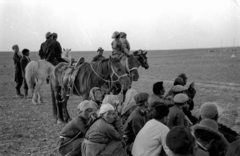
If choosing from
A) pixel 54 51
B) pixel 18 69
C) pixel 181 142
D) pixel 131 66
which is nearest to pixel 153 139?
pixel 181 142

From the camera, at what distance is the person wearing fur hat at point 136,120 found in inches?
204

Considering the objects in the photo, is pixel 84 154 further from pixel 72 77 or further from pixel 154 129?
pixel 72 77

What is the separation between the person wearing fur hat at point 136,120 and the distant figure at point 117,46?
522cm

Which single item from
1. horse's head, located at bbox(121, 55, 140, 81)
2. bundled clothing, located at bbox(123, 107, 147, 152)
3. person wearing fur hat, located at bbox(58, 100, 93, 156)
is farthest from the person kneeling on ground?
horse's head, located at bbox(121, 55, 140, 81)

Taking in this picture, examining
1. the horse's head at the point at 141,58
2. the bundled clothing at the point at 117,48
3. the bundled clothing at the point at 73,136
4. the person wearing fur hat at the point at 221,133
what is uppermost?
the bundled clothing at the point at 117,48

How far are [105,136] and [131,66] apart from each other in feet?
20.0

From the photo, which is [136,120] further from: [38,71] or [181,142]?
[38,71]

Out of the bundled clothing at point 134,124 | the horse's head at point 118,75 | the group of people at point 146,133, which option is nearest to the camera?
the group of people at point 146,133

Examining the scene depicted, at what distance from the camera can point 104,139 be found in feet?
15.3

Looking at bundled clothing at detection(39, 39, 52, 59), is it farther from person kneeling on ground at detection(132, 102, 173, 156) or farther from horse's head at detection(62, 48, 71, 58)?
person kneeling on ground at detection(132, 102, 173, 156)

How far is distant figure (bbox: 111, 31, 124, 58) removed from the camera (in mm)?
10492

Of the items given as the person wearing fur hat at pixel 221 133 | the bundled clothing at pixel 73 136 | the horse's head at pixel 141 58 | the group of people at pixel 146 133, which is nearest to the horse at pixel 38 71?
the horse's head at pixel 141 58

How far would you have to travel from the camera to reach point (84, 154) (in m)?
4.95

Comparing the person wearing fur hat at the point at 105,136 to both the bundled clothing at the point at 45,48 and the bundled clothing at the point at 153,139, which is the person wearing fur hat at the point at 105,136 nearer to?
the bundled clothing at the point at 153,139
